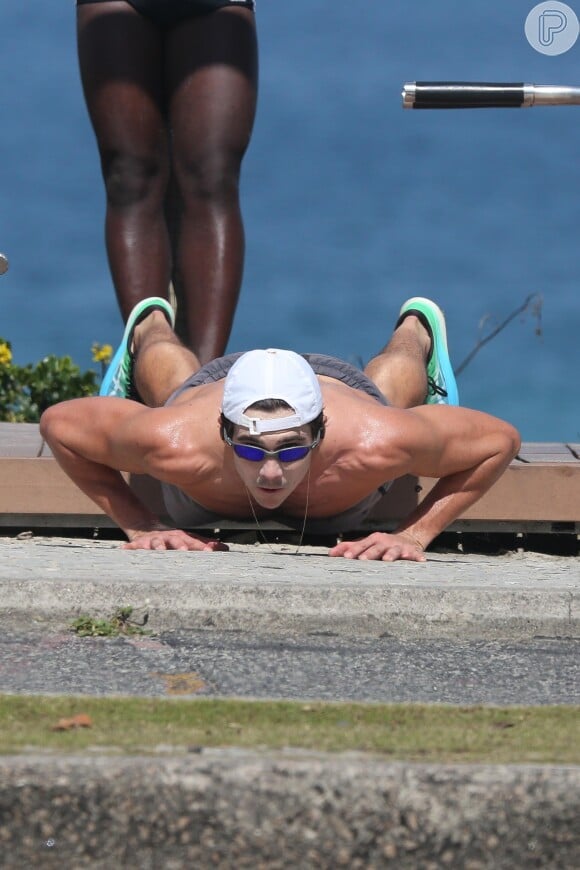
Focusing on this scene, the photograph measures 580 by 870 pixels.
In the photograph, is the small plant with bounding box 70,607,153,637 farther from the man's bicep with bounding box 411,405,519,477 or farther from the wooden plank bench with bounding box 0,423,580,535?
the wooden plank bench with bounding box 0,423,580,535

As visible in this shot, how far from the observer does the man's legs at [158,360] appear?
171 inches

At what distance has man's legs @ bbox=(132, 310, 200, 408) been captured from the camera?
4.34 m

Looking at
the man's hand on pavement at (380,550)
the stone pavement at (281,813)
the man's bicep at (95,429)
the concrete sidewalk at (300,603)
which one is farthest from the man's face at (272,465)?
Answer: the stone pavement at (281,813)

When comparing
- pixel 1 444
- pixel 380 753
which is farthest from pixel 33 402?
pixel 380 753

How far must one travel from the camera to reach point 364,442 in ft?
11.5

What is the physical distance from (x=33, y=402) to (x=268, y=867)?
677 cm

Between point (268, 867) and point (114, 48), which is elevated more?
point (114, 48)

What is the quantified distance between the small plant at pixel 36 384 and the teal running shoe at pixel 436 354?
3.24 m

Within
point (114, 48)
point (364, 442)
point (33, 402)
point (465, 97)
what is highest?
point (114, 48)

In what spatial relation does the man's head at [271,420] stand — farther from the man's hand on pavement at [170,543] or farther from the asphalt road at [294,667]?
the asphalt road at [294,667]

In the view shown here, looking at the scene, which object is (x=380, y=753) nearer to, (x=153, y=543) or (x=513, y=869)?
(x=513, y=869)

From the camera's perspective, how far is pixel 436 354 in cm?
490

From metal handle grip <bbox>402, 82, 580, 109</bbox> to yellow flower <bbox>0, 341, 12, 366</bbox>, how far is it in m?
5.93

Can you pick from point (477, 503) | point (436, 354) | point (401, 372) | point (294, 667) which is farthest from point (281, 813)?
point (436, 354)
